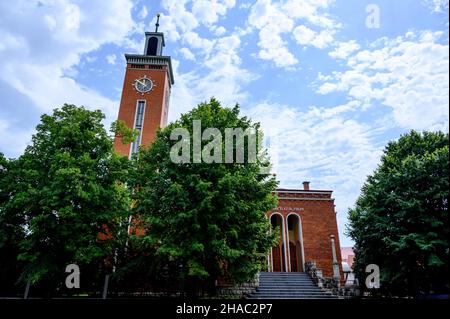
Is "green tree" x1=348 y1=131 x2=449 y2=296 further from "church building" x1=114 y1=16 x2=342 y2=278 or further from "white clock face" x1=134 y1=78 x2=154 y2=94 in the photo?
"white clock face" x1=134 y1=78 x2=154 y2=94

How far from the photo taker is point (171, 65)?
107 feet

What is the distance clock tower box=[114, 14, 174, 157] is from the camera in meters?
27.4

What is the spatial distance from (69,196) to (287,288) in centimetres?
1263

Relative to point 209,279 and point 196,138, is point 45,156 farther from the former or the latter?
point 209,279

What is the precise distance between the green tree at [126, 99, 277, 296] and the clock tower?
12688 millimetres

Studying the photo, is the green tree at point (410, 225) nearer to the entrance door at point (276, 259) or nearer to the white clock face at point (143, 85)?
the entrance door at point (276, 259)

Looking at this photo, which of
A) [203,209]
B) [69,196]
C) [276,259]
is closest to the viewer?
[203,209]

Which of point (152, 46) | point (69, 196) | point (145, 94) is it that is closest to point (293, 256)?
point (69, 196)

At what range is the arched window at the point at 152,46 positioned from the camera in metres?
32.4

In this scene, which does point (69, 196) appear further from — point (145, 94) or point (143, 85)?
point (143, 85)

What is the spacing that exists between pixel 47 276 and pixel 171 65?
25853mm

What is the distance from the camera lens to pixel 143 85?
29.7 meters

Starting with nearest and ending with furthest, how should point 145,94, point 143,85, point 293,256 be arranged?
point 293,256, point 145,94, point 143,85
